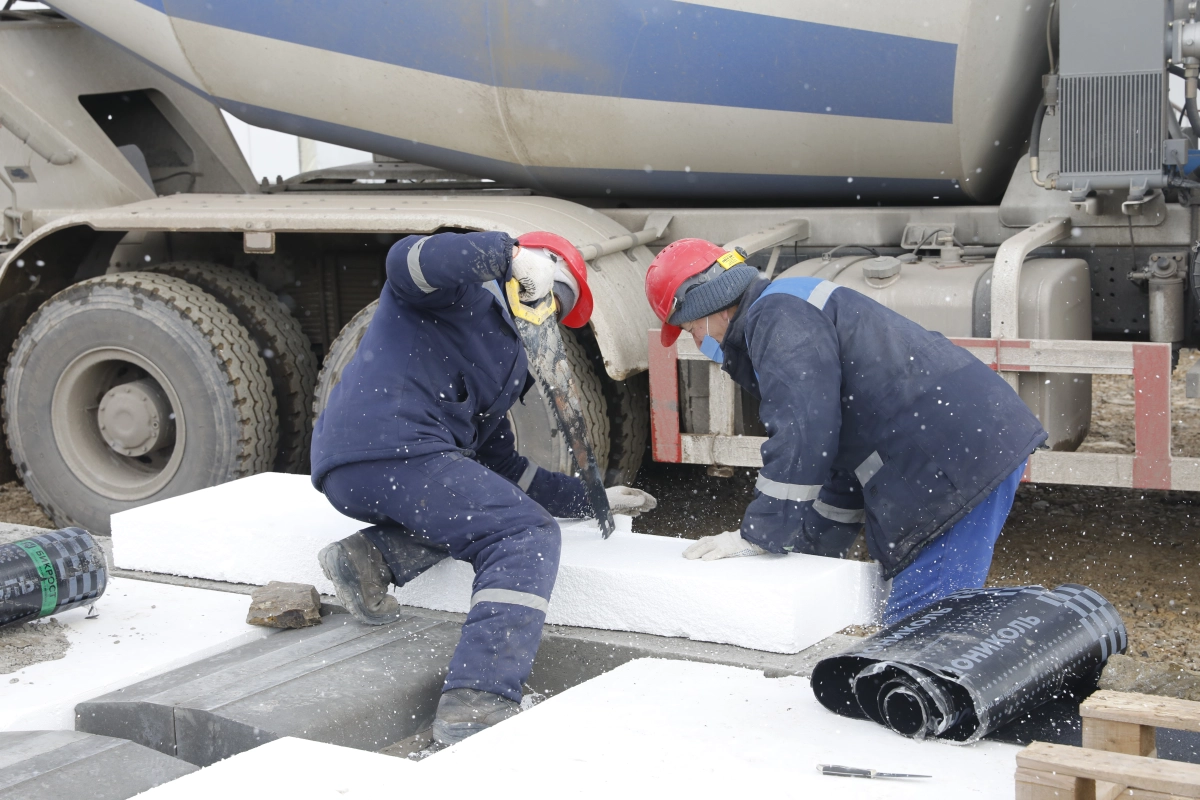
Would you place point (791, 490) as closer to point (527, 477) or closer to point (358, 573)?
point (527, 477)

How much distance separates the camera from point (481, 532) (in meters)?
3.35

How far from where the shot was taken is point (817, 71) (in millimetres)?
4707

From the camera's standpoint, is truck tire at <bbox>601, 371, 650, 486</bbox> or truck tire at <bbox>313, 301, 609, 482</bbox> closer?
truck tire at <bbox>313, 301, 609, 482</bbox>

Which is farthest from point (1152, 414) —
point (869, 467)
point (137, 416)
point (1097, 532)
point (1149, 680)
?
point (137, 416)

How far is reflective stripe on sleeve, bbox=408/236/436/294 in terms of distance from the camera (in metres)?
3.25

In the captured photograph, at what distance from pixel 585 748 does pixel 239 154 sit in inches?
179

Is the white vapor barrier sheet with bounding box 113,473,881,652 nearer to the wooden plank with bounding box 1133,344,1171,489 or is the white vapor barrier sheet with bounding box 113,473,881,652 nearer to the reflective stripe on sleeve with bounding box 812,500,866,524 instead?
the reflective stripe on sleeve with bounding box 812,500,866,524

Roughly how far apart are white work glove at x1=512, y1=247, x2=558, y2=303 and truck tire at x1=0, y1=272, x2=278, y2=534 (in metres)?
2.32

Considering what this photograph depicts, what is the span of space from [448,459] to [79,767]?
1153 millimetres

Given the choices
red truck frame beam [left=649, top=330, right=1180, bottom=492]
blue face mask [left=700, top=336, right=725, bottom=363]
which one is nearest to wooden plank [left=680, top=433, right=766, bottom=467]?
red truck frame beam [left=649, top=330, right=1180, bottom=492]

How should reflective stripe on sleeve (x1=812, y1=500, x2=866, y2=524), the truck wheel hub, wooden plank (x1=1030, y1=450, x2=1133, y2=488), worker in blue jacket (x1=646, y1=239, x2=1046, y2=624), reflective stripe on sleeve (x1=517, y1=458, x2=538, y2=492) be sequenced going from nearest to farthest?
worker in blue jacket (x1=646, y1=239, x2=1046, y2=624) → reflective stripe on sleeve (x1=812, y1=500, x2=866, y2=524) → reflective stripe on sleeve (x1=517, y1=458, x2=538, y2=492) → wooden plank (x1=1030, y1=450, x2=1133, y2=488) → the truck wheel hub

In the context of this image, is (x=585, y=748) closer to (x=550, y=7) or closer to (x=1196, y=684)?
(x=1196, y=684)

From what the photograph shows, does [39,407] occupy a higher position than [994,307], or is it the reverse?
[994,307]

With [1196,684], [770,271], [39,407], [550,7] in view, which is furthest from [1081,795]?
[39,407]
